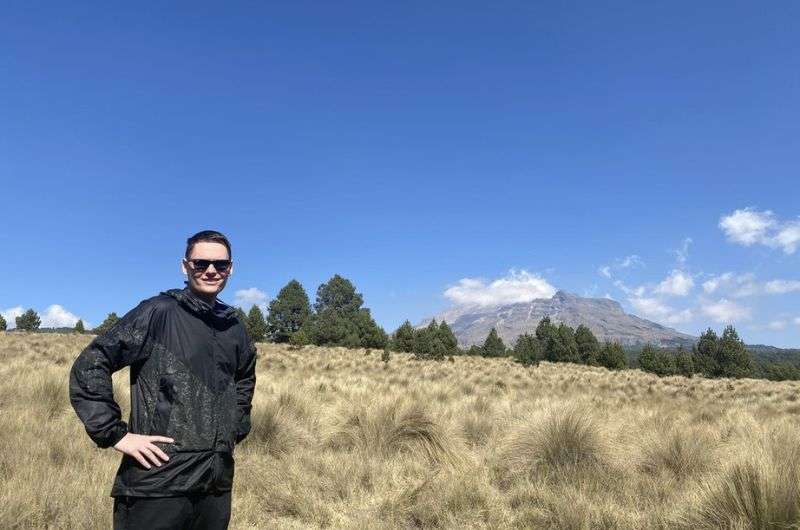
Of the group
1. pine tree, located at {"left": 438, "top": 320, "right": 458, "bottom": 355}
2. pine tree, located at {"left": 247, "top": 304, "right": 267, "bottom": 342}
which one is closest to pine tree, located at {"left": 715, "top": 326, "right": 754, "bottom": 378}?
pine tree, located at {"left": 438, "top": 320, "right": 458, "bottom": 355}

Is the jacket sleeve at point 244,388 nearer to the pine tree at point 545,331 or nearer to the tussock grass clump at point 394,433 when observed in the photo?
the tussock grass clump at point 394,433

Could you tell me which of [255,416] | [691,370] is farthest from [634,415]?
[691,370]

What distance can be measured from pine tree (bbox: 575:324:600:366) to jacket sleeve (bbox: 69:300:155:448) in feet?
176

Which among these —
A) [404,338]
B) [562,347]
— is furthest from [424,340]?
[562,347]

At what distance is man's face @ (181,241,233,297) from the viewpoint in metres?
3.07

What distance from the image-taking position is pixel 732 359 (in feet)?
164

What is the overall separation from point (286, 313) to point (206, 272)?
70266mm

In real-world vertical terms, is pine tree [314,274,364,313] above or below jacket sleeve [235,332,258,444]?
above

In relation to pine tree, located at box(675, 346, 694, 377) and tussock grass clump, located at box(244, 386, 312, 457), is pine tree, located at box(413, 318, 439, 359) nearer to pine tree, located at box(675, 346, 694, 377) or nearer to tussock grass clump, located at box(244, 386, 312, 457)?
pine tree, located at box(675, 346, 694, 377)

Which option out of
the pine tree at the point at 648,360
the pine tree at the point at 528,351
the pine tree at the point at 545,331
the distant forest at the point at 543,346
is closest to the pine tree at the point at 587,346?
the distant forest at the point at 543,346

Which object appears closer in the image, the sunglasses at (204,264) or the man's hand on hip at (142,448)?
the man's hand on hip at (142,448)

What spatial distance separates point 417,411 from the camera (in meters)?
8.77

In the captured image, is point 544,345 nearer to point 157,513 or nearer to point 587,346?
point 587,346

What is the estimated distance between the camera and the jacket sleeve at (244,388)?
3.26m
